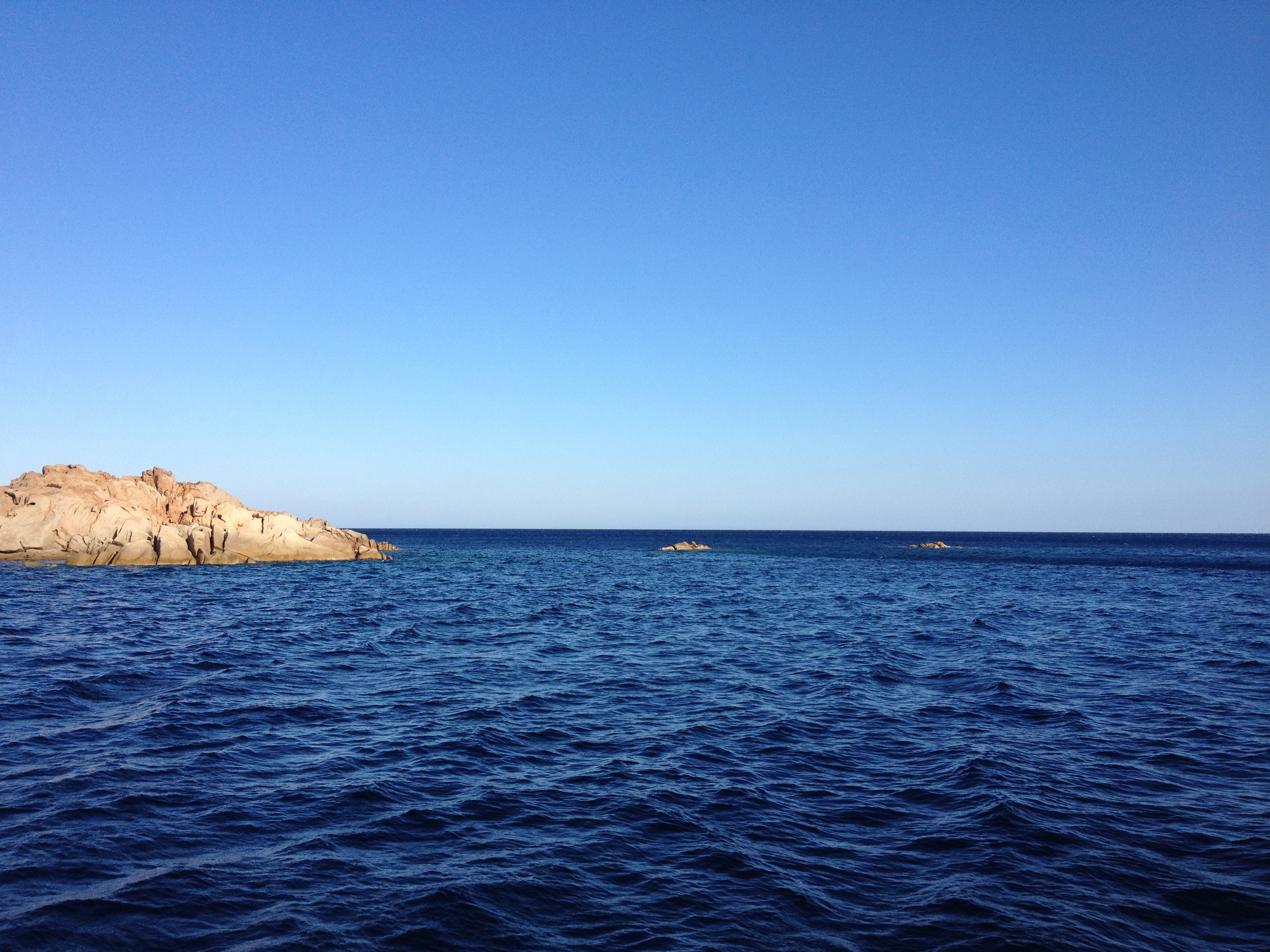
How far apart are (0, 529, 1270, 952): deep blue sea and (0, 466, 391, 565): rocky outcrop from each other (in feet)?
137

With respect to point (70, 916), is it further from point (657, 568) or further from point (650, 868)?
point (657, 568)

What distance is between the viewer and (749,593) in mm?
52969

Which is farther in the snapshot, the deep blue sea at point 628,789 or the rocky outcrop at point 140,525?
the rocky outcrop at point 140,525

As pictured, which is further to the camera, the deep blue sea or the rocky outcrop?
the rocky outcrop

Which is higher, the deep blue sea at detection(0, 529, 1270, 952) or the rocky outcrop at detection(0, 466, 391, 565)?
the rocky outcrop at detection(0, 466, 391, 565)

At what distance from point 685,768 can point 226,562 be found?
233 feet

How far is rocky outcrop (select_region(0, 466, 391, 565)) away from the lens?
220ft

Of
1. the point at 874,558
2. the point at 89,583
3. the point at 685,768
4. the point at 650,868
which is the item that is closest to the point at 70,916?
the point at 650,868

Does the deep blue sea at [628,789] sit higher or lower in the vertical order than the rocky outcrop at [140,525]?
lower

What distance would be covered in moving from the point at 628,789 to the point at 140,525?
70664 millimetres

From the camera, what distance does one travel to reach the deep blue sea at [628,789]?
9180 millimetres

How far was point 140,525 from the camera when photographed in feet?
224

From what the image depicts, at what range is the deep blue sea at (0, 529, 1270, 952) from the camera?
918cm

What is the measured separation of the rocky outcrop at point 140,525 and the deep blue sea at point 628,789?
41700mm
